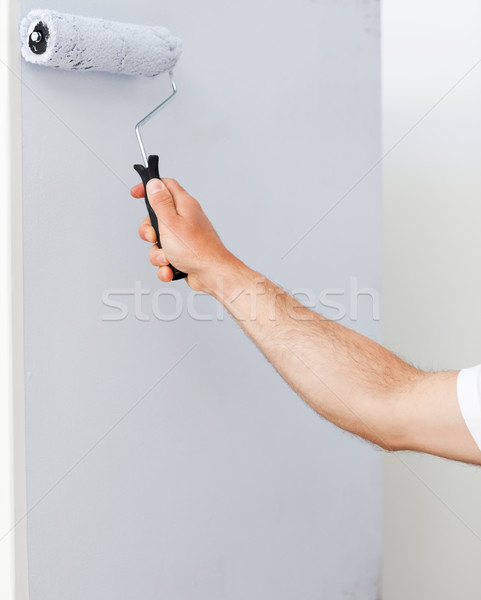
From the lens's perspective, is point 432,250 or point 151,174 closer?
point 151,174

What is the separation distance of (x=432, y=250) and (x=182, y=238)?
61 centimetres

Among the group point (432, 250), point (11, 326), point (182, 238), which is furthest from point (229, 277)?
point (432, 250)

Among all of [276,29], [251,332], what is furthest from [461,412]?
[276,29]

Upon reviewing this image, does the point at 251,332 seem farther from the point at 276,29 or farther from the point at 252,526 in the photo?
the point at 276,29

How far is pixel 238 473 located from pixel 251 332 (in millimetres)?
205

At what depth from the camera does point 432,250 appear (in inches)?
44.9

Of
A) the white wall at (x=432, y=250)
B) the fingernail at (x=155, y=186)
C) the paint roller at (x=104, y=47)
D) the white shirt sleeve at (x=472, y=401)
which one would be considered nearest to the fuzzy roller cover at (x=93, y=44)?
the paint roller at (x=104, y=47)

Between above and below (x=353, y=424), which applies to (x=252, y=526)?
below

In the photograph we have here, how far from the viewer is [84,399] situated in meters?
0.68

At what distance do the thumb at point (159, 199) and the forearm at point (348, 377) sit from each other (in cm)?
8

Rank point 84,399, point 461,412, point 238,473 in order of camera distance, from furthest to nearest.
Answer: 1. point 238,473
2. point 84,399
3. point 461,412

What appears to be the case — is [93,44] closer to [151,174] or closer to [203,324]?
[151,174]

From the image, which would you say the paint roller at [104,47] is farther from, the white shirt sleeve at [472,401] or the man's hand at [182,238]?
the white shirt sleeve at [472,401]

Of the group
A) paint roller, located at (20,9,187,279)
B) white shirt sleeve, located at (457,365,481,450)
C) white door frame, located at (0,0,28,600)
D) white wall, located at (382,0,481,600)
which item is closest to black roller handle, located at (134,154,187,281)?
paint roller, located at (20,9,187,279)
